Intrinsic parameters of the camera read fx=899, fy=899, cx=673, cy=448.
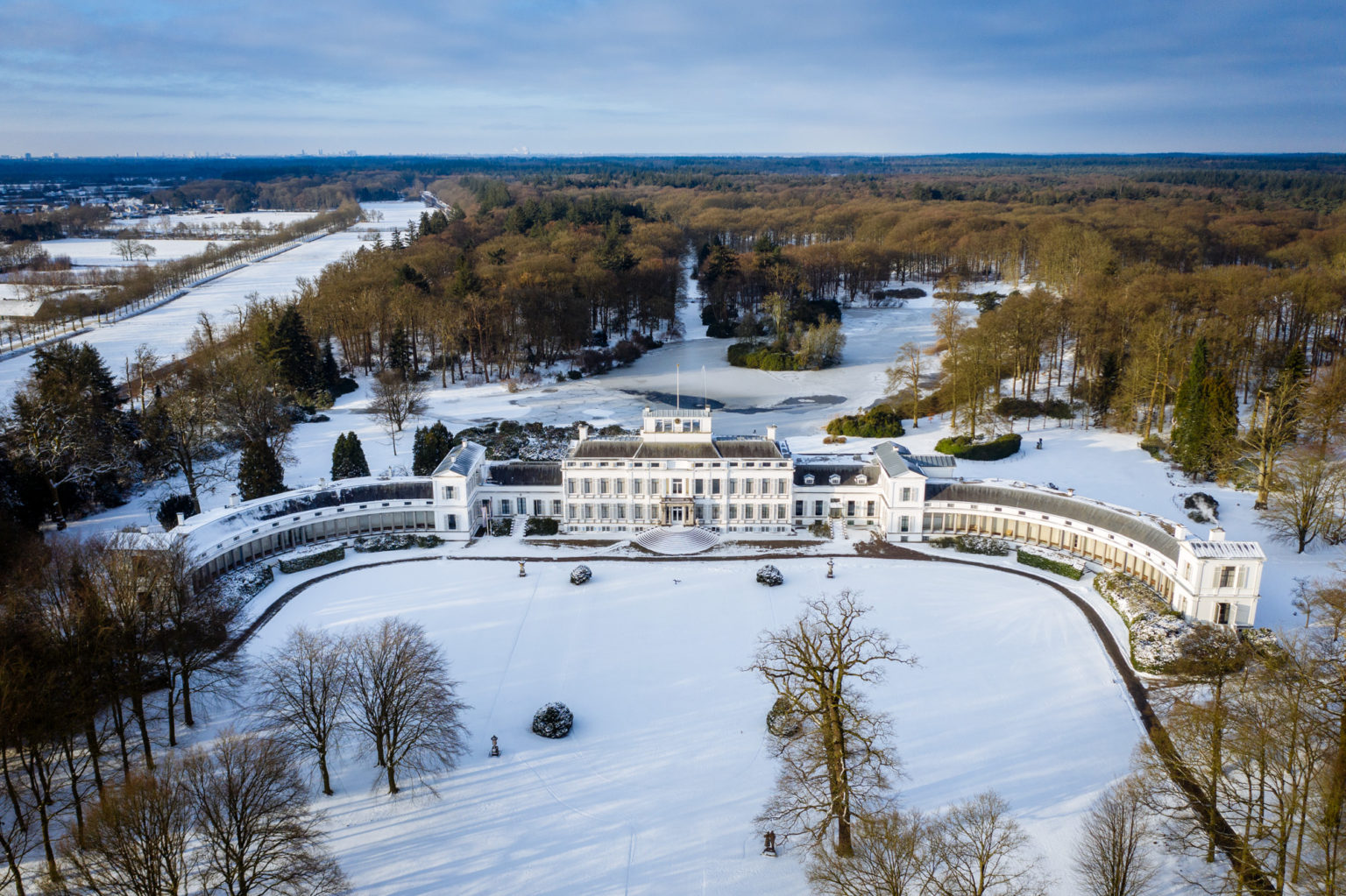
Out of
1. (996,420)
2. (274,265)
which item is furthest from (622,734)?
(274,265)

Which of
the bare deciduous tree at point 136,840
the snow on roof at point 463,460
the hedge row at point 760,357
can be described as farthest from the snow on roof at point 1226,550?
the hedge row at point 760,357

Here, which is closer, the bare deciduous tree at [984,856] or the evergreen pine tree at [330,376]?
the bare deciduous tree at [984,856]

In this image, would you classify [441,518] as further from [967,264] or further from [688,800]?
Result: [967,264]

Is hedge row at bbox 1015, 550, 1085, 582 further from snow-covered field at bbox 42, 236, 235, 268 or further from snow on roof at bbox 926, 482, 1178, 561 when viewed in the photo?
snow-covered field at bbox 42, 236, 235, 268

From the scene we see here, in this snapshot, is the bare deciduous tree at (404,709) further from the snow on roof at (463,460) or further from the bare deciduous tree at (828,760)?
the snow on roof at (463,460)

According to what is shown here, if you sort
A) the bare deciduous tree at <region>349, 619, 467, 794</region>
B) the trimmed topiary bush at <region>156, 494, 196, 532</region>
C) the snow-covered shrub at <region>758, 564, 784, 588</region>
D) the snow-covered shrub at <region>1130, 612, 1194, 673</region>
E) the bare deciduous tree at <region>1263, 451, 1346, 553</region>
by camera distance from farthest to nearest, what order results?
the trimmed topiary bush at <region>156, 494, 196, 532</region> < the snow-covered shrub at <region>758, 564, 784, 588</region> < the bare deciduous tree at <region>1263, 451, 1346, 553</region> < the snow-covered shrub at <region>1130, 612, 1194, 673</region> < the bare deciduous tree at <region>349, 619, 467, 794</region>

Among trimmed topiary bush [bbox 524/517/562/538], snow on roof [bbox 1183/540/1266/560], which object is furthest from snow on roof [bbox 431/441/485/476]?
snow on roof [bbox 1183/540/1266/560]

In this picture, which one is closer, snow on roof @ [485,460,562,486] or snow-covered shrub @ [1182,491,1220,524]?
snow-covered shrub @ [1182,491,1220,524]
